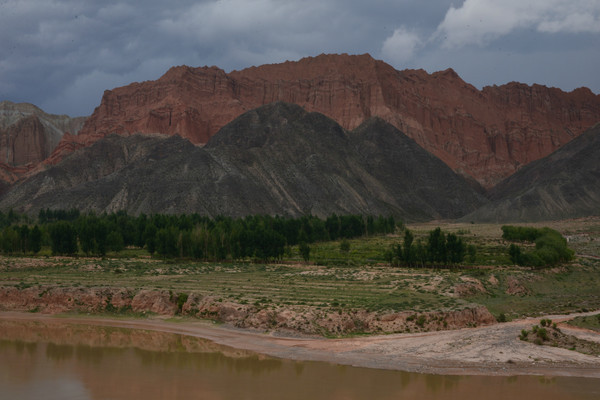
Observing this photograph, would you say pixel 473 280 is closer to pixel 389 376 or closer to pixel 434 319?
pixel 434 319

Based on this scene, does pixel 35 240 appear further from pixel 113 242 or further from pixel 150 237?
pixel 150 237

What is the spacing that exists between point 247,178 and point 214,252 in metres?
99.8

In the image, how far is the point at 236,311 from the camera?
4047 centimetres

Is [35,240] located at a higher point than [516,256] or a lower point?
higher

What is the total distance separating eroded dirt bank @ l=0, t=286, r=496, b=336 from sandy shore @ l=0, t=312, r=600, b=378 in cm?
138

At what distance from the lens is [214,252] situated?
8112 centimetres

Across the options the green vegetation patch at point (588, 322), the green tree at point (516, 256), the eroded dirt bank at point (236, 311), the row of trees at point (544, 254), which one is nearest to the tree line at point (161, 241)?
the green tree at point (516, 256)

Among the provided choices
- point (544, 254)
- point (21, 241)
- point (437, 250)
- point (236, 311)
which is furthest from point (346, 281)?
point (21, 241)

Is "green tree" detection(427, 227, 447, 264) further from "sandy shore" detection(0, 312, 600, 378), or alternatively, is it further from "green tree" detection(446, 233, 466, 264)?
"sandy shore" detection(0, 312, 600, 378)

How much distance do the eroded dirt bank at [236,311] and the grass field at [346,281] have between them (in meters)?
1.43

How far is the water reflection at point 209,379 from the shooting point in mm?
24547

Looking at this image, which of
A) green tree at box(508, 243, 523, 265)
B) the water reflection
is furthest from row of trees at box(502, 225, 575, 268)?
the water reflection

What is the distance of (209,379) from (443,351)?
1298 centimetres

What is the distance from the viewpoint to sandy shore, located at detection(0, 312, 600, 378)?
2850 centimetres
